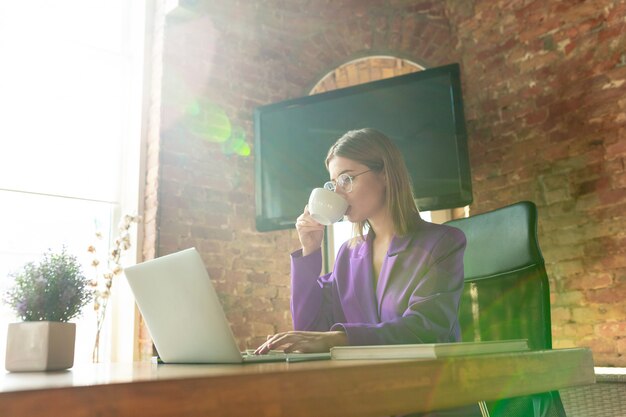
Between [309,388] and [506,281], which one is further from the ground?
[506,281]

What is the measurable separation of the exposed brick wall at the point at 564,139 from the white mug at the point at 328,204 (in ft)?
6.01

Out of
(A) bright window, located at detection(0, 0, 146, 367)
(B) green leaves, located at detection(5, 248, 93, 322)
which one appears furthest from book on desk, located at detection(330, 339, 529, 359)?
(A) bright window, located at detection(0, 0, 146, 367)

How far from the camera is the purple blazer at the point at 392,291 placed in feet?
4.32

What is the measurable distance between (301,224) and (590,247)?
1854mm

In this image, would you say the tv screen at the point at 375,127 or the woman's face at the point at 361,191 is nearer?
the woman's face at the point at 361,191

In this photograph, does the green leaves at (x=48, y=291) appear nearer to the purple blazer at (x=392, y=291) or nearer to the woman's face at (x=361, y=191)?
the purple blazer at (x=392, y=291)

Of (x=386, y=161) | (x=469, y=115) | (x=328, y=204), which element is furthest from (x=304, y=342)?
(x=469, y=115)

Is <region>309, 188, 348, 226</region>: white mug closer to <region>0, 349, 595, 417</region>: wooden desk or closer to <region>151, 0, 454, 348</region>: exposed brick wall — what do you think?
<region>0, 349, 595, 417</region>: wooden desk

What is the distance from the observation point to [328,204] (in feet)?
5.80

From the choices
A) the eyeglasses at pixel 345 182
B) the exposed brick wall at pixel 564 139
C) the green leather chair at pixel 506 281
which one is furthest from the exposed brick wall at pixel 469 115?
the eyeglasses at pixel 345 182

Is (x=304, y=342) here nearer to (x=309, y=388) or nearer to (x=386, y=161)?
(x=309, y=388)

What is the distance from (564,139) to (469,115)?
65 centimetres

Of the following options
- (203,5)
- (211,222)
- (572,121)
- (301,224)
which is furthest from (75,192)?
(572,121)

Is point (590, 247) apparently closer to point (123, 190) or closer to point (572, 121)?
point (572, 121)
